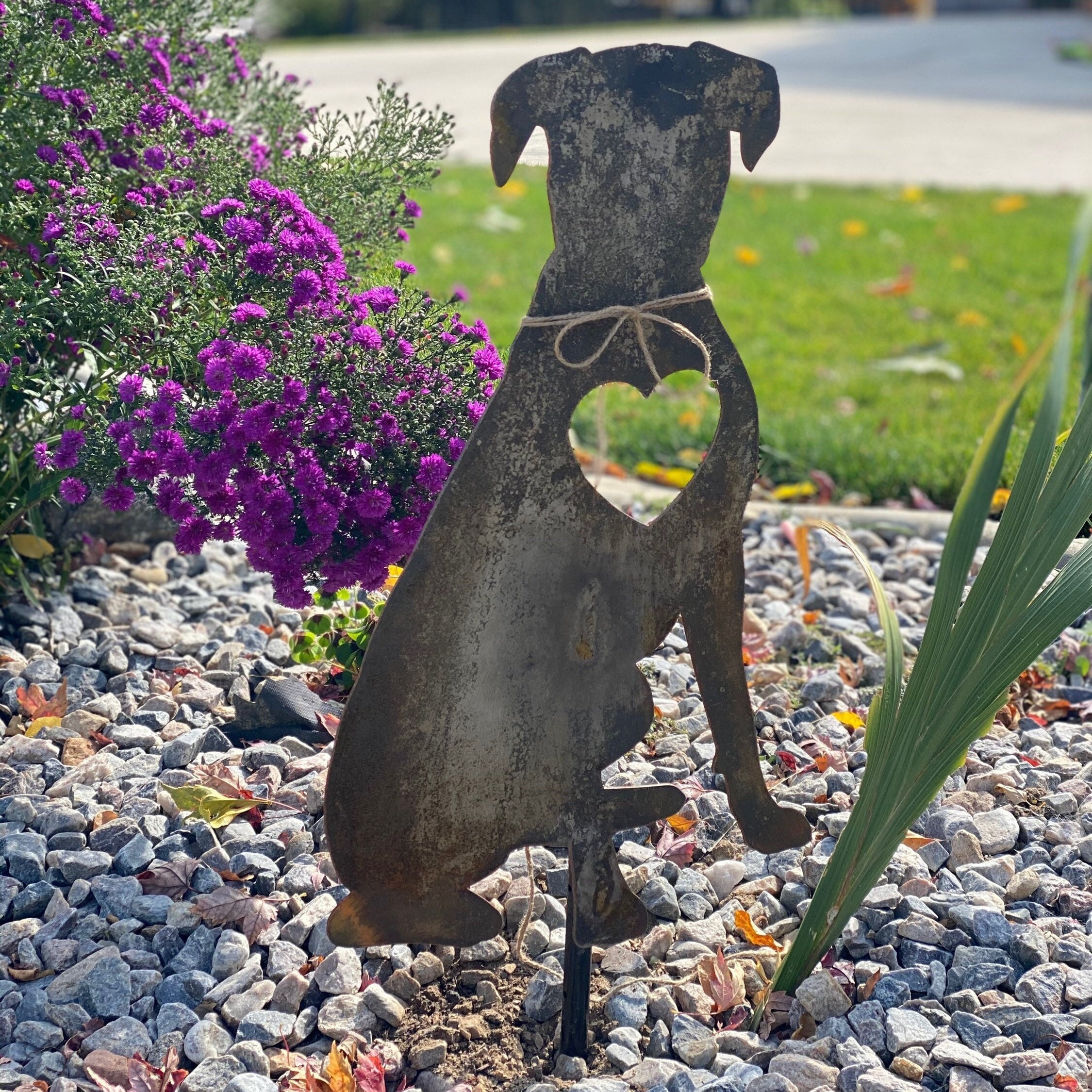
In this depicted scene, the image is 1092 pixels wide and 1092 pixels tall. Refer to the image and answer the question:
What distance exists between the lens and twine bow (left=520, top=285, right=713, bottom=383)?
5.66ft

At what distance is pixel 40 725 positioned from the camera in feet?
8.13

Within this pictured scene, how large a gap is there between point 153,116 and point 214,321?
52cm

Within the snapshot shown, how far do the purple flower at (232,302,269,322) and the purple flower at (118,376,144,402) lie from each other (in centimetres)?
19

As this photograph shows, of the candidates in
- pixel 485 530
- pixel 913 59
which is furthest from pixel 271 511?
pixel 913 59

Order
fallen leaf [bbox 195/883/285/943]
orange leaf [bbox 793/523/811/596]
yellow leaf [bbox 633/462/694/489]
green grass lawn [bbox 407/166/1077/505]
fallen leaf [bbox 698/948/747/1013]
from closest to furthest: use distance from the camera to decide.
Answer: fallen leaf [bbox 698/948/747/1013] < fallen leaf [bbox 195/883/285/943] < orange leaf [bbox 793/523/811/596] < yellow leaf [bbox 633/462/694/489] < green grass lawn [bbox 407/166/1077/505]

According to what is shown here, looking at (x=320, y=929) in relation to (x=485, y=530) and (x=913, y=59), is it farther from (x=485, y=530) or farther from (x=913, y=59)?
(x=913, y=59)

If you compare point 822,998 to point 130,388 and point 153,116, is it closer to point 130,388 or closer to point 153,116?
point 130,388

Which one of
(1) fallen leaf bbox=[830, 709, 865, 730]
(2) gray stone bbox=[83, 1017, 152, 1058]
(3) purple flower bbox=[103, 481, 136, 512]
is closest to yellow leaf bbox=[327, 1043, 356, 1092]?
(2) gray stone bbox=[83, 1017, 152, 1058]

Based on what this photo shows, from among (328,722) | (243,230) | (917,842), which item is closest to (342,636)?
(328,722)

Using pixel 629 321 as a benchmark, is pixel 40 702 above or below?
below

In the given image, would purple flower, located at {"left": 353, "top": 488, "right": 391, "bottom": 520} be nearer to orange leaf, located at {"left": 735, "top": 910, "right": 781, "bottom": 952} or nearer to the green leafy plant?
the green leafy plant

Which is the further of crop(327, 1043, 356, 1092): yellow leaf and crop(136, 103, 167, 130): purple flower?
crop(136, 103, 167, 130): purple flower

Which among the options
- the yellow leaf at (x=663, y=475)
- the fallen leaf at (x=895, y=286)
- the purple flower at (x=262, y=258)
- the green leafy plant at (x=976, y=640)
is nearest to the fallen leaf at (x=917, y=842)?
the green leafy plant at (x=976, y=640)

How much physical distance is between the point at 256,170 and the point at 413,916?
5.58 feet
